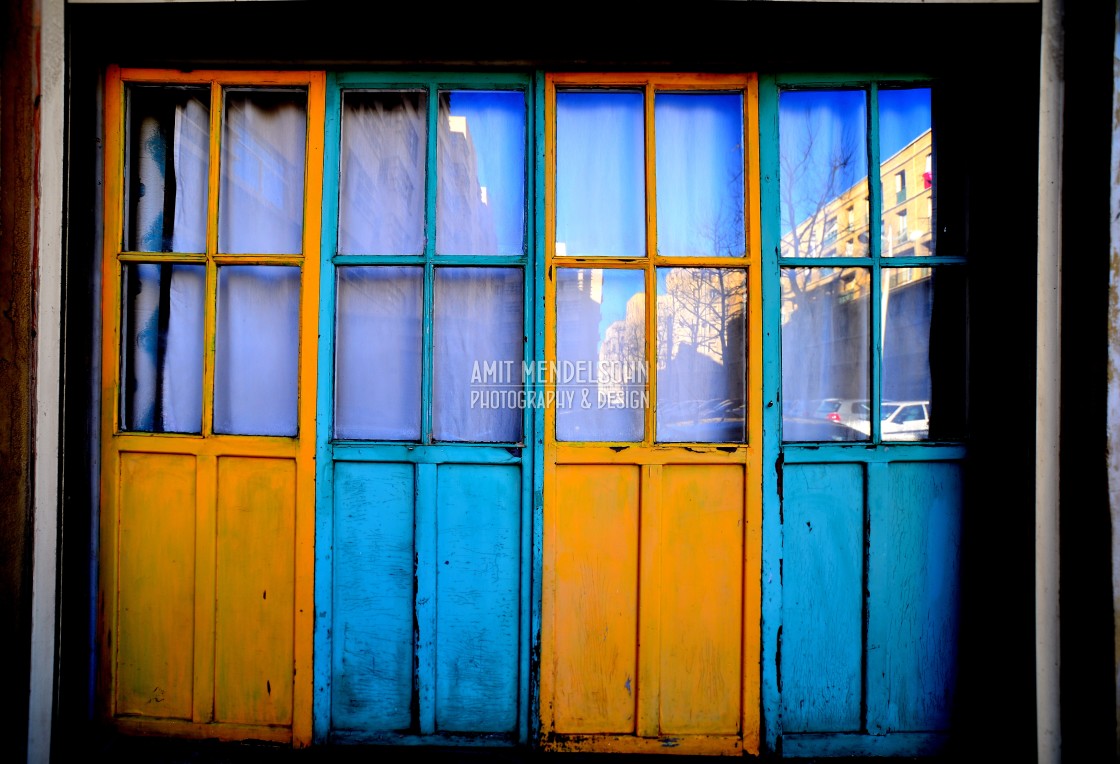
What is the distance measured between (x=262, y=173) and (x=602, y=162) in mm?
1444

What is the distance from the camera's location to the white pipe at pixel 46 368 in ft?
5.96

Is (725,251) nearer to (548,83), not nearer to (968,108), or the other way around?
(548,83)

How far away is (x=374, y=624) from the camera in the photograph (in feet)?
6.60

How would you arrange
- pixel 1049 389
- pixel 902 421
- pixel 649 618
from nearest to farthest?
pixel 1049 389 < pixel 649 618 < pixel 902 421

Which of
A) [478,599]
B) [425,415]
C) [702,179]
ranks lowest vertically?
[478,599]

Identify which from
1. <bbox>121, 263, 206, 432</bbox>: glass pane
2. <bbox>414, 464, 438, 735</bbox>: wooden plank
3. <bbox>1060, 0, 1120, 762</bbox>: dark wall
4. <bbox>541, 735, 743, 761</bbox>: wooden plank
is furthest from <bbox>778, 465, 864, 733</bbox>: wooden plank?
<bbox>121, 263, 206, 432</bbox>: glass pane

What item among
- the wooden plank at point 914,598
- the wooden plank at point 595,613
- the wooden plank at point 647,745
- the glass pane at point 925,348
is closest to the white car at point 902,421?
the glass pane at point 925,348

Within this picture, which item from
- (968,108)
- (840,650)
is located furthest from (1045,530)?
(968,108)

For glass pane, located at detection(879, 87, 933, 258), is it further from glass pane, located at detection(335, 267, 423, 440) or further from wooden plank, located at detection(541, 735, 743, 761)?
wooden plank, located at detection(541, 735, 743, 761)

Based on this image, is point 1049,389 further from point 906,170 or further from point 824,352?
point 906,170

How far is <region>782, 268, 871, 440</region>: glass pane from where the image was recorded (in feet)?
6.77

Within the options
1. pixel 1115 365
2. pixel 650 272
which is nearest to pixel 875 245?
pixel 1115 365

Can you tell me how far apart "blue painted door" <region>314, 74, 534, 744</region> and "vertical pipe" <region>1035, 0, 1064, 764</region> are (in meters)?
1.83

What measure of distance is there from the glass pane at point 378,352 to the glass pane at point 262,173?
13.5 inches
